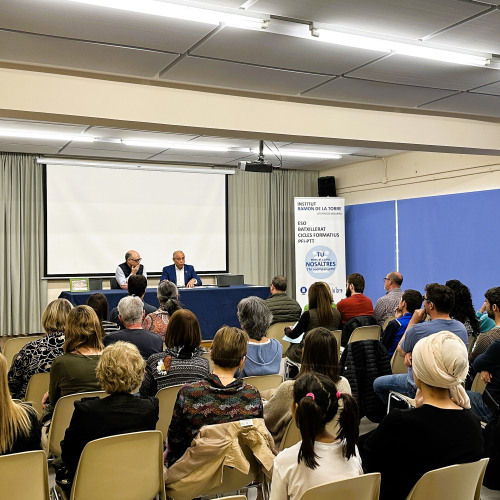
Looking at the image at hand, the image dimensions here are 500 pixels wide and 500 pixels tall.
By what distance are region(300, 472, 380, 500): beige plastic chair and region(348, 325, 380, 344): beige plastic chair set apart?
110 inches

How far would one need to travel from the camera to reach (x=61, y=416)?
9.50 ft

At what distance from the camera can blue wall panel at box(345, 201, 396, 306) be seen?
30.5ft

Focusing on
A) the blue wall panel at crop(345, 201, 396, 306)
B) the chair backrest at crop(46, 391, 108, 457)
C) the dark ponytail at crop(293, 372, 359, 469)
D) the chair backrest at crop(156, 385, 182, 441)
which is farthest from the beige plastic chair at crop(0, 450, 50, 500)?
the blue wall panel at crop(345, 201, 396, 306)

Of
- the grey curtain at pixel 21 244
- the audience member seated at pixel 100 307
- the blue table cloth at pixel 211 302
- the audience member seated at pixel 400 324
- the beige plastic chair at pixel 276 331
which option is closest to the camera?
the audience member seated at pixel 100 307

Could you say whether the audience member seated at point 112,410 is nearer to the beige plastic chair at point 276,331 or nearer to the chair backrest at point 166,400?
the chair backrest at point 166,400

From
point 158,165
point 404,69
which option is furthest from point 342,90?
point 158,165

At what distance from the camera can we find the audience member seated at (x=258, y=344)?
3.78 meters

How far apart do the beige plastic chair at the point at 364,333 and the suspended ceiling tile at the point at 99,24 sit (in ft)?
8.64

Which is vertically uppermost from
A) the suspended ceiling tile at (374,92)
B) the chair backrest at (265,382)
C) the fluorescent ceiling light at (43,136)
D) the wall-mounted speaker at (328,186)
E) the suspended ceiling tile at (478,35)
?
the fluorescent ceiling light at (43,136)

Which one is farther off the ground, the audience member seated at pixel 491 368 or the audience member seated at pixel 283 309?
the audience member seated at pixel 283 309

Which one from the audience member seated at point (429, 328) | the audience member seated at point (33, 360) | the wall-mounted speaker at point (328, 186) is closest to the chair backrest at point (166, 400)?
the audience member seated at point (33, 360)

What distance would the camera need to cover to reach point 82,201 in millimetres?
8930

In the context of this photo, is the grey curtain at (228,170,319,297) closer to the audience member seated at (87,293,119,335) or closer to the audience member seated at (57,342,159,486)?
the audience member seated at (87,293,119,335)

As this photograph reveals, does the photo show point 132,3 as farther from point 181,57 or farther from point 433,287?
point 433,287
